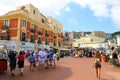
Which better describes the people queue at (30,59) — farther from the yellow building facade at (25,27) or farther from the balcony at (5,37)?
the balcony at (5,37)

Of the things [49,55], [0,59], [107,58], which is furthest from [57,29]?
[0,59]

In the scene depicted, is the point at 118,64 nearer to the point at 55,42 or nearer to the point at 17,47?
the point at 17,47

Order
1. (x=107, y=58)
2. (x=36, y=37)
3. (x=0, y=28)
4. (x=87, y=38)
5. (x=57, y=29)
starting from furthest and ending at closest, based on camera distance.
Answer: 1. (x=87, y=38)
2. (x=57, y=29)
3. (x=36, y=37)
4. (x=0, y=28)
5. (x=107, y=58)

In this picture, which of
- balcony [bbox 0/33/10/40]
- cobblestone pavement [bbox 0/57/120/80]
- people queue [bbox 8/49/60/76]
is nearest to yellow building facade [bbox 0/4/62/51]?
balcony [bbox 0/33/10/40]

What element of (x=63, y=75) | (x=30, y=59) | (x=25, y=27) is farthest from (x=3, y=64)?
(x=25, y=27)

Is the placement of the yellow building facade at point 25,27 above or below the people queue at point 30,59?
above

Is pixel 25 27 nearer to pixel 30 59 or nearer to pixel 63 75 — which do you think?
pixel 30 59

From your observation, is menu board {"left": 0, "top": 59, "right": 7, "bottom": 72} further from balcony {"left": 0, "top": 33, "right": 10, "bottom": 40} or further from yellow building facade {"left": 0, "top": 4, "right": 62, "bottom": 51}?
balcony {"left": 0, "top": 33, "right": 10, "bottom": 40}

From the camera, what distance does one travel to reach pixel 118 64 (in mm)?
16688

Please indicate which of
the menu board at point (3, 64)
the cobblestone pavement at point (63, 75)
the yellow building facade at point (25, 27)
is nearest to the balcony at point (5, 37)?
the yellow building facade at point (25, 27)

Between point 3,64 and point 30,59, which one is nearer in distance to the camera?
point 3,64

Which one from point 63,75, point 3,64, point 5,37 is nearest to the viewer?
point 63,75

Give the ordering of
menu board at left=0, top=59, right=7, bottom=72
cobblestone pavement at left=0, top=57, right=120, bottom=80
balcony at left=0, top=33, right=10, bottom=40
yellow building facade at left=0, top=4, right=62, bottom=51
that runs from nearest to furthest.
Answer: cobblestone pavement at left=0, top=57, right=120, bottom=80, menu board at left=0, top=59, right=7, bottom=72, balcony at left=0, top=33, right=10, bottom=40, yellow building facade at left=0, top=4, right=62, bottom=51

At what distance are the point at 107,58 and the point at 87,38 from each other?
52.3 meters
